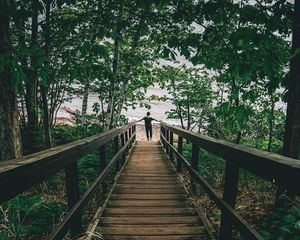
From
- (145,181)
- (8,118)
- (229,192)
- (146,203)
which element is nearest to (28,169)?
(229,192)

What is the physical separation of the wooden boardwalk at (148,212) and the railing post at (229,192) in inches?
27.6

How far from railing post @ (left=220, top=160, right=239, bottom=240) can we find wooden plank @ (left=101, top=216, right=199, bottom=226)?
1.06 meters

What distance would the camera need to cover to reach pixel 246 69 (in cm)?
289

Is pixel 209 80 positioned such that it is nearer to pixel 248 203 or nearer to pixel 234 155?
pixel 248 203

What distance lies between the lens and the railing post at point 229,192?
7.49 feet

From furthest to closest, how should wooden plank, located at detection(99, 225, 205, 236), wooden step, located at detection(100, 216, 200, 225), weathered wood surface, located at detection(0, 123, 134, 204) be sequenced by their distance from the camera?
wooden step, located at detection(100, 216, 200, 225) → wooden plank, located at detection(99, 225, 205, 236) → weathered wood surface, located at detection(0, 123, 134, 204)

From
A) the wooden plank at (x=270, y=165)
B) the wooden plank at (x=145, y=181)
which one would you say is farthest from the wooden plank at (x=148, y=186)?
the wooden plank at (x=270, y=165)

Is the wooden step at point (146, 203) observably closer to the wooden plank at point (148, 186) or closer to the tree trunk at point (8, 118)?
the wooden plank at point (148, 186)

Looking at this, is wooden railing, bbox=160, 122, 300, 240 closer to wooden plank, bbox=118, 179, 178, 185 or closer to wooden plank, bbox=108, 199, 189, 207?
wooden plank, bbox=108, 199, 189, 207

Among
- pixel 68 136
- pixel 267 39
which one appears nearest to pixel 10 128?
pixel 267 39

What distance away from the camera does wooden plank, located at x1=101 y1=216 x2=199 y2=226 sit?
3.45 meters

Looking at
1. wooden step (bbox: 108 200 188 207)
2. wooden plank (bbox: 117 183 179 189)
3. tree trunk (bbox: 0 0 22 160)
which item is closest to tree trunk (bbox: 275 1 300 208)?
wooden step (bbox: 108 200 188 207)

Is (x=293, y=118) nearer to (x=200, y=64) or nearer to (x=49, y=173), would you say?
(x=200, y=64)

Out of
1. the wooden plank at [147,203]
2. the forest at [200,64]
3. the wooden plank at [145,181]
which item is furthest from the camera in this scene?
the wooden plank at [145,181]
